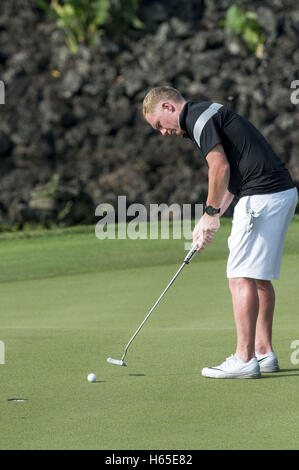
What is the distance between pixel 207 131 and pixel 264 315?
4.04ft

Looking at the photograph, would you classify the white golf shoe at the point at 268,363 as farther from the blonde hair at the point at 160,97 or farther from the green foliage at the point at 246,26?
the green foliage at the point at 246,26

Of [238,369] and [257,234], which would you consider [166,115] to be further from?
[238,369]

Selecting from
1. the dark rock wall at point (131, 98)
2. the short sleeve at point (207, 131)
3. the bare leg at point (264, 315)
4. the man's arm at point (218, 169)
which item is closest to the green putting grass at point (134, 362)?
the bare leg at point (264, 315)

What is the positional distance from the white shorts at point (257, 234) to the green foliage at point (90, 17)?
20.8m

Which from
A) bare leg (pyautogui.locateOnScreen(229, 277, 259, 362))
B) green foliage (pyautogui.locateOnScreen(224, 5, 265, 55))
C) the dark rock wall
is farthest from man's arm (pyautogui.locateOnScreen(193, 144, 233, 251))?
green foliage (pyautogui.locateOnScreen(224, 5, 265, 55))

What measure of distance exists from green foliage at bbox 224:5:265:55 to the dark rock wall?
233 millimetres

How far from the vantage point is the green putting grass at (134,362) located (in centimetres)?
402

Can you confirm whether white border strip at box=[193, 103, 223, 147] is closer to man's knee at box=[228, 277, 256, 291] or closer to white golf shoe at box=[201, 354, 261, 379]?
man's knee at box=[228, 277, 256, 291]

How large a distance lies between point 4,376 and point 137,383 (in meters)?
0.80

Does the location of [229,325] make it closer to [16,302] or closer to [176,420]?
[16,302]

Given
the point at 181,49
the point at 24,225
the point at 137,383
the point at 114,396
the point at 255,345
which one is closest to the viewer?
the point at 114,396

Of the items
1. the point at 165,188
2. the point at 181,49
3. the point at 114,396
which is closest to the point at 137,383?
the point at 114,396

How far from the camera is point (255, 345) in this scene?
5828mm

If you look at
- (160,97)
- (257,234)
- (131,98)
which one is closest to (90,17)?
(131,98)
